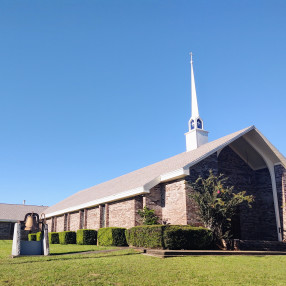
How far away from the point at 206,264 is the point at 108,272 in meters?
3.35

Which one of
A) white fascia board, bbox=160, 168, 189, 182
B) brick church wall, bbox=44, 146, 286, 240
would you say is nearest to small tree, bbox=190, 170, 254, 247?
brick church wall, bbox=44, 146, 286, 240

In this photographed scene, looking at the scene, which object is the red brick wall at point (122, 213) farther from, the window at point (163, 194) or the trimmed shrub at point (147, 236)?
the trimmed shrub at point (147, 236)

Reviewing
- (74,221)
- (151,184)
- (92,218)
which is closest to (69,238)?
(92,218)

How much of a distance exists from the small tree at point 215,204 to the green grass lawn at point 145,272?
4516 mm

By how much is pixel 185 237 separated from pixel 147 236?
166 centimetres

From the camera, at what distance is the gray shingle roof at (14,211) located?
39.1m

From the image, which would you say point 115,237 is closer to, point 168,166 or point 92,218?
point 168,166

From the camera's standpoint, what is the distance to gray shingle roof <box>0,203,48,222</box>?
3906cm

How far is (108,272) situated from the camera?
8.73 meters

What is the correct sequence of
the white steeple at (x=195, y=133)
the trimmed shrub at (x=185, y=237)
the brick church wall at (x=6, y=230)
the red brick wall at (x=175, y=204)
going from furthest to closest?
1. the brick church wall at (x=6, y=230)
2. the white steeple at (x=195, y=133)
3. the red brick wall at (x=175, y=204)
4. the trimmed shrub at (x=185, y=237)

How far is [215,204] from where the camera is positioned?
1600cm

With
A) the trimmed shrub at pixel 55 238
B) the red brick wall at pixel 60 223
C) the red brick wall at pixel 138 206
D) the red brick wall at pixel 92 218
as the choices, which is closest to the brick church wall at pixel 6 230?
the red brick wall at pixel 60 223

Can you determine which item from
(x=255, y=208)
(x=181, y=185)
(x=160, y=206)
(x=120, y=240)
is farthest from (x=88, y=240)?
(x=255, y=208)

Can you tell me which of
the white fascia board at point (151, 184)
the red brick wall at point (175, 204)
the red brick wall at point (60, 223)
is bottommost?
the red brick wall at point (60, 223)
